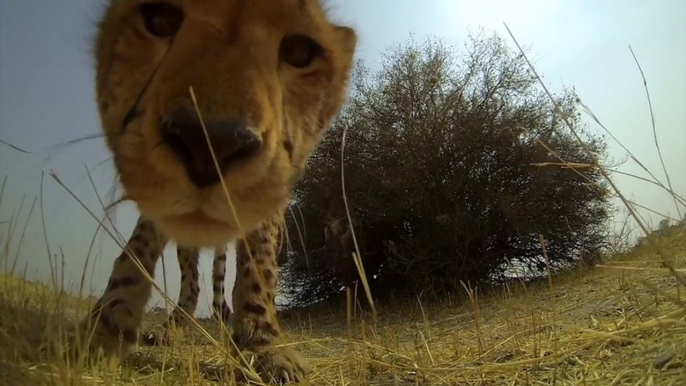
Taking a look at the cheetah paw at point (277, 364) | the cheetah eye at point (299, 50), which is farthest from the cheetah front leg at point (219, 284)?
the cheetah eye at point (299, 50)

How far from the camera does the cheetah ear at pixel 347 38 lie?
227 cm

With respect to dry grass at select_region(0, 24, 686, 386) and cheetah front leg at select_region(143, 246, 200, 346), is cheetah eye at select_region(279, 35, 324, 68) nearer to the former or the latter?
dry grass at select_region(0, 24, 686, 386)

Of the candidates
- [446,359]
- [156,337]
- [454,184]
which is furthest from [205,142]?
[454,184]

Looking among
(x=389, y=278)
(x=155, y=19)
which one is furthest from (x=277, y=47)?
(x=389, y=278)

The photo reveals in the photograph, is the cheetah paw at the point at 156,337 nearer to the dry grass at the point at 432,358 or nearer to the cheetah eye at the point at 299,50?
the dry grass at the point at 432,358

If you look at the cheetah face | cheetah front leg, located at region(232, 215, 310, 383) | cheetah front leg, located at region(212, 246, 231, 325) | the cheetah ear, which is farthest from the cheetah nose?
cheetah front leg, located at region(212, 246, 231, 325)

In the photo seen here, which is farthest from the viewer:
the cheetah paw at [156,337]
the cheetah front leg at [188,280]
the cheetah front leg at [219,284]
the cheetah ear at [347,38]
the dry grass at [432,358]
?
the cheetah front leg at [219,284]

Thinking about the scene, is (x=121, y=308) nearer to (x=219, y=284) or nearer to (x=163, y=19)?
(x=163, y=19)

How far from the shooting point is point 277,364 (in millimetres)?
1894

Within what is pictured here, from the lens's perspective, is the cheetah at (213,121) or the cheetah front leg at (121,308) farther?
the cheetah front leg at (121,308)

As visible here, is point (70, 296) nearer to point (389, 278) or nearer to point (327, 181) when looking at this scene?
point (327, 181)

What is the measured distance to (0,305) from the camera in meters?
1.81

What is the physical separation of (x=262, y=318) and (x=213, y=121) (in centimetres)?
115

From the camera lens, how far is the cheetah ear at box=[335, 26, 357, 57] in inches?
89.2
